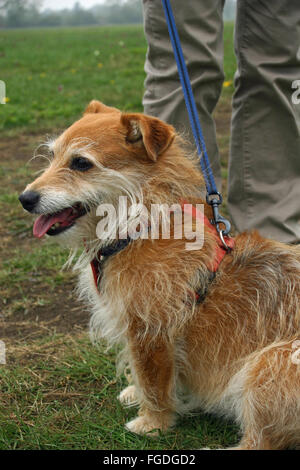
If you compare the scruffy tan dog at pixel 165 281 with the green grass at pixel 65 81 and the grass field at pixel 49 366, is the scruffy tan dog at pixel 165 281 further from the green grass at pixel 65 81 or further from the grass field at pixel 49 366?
the green grass at pixel 65 81

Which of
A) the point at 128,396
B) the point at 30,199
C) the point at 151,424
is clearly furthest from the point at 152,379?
the point at 30,199

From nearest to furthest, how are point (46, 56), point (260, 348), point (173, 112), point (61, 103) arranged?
point (260, 348) < point (173, 112) < point (61, 103) < point (46, 56)

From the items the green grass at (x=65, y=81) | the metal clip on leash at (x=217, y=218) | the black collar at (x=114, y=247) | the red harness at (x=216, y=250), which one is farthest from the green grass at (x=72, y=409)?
the green grass at (x=65, y=81)

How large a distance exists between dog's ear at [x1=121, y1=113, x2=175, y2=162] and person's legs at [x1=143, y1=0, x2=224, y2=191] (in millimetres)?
729

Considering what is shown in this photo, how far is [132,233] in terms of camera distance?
2.19 metres

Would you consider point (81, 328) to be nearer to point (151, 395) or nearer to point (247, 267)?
point (151, 395)

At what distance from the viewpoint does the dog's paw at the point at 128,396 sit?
2521 mm

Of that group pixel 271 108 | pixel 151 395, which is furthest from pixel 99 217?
pixel 271 108

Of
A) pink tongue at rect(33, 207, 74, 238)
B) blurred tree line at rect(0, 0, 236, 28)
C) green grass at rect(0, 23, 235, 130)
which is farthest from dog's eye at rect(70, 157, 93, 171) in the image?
blurred tree line at rect(0, 0, 236, 28)

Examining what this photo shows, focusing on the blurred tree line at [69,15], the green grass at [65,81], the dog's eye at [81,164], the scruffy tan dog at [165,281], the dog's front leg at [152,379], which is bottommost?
the blurred tree line at [69,15]

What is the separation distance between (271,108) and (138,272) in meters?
1.71

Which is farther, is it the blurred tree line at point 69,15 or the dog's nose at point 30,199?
the blurred tree line at point 69,15

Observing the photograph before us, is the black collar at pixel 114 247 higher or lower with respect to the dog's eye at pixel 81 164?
lower

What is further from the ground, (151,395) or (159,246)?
(159,246)
